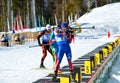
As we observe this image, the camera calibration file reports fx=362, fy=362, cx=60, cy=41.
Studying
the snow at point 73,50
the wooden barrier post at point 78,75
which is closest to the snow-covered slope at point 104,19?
the snow at point 73,50

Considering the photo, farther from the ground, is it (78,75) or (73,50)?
(78,75)

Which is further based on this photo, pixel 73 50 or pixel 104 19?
pixel 104 19

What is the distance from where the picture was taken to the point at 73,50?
85.2ft

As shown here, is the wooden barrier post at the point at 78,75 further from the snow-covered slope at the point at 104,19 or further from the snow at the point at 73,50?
the snow-covered slope at the point at 104,19

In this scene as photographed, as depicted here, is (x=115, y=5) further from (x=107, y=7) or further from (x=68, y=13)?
(x=68, y=13)

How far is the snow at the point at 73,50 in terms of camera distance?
44.8 feet

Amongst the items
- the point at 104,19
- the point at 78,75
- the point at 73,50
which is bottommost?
the point at 73,50

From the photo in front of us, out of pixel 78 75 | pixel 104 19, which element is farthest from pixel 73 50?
pixel 104 19

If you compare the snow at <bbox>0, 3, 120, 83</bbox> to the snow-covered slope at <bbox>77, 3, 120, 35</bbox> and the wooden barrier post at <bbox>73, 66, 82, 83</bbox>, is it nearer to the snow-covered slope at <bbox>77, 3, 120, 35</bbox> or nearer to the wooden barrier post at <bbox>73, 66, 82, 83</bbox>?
the snow-covered slope at <bbox>77, 3, 120, 35</bbox>

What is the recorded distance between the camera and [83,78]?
10289 millimetres

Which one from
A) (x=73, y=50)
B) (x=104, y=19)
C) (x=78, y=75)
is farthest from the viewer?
(x=104, y=19)

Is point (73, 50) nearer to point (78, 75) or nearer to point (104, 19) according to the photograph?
point (78, 75)

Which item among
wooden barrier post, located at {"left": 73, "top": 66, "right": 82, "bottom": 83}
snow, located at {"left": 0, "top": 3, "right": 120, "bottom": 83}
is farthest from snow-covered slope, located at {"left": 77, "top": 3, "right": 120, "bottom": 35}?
wooden barrier post, located at {"left": 73, "top": 66, "right": 82, "bottom": 83}

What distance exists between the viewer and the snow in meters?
13.6
